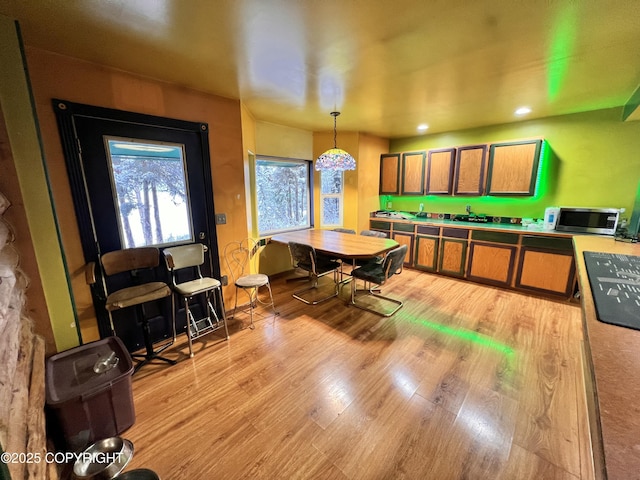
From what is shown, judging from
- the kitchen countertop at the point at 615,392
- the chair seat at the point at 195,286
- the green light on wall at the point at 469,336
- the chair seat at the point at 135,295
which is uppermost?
the kitchen countertop at the point at 615,392

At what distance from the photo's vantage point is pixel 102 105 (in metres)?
1.96

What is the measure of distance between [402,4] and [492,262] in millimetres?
3490

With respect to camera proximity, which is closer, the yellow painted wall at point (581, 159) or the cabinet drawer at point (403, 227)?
the yellow painted wall at point (581, 159)

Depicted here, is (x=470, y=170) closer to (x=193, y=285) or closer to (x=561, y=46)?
(x=561, y=46)

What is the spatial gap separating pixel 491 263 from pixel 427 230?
102 centimetres

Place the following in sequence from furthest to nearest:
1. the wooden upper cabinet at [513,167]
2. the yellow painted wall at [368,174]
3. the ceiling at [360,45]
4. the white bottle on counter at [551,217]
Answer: the yellow painted wall at [368,174] → the wooden upper cabinet at [513,167] → the white bottle on counter at [551,217] → the ceiling at [360,45]

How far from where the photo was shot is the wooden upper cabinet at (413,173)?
4.50 meters

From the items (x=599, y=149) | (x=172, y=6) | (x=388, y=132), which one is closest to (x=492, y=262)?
(x=599, y=149)

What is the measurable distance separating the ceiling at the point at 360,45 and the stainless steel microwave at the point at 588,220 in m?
1.23

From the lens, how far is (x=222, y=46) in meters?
1.69

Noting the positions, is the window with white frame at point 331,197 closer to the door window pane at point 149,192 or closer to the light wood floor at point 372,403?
the light wood floor at point 372,403

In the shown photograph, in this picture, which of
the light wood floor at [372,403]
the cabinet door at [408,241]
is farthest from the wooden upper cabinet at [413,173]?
the light wood floor at [372,403]

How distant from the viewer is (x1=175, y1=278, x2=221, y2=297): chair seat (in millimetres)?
2209

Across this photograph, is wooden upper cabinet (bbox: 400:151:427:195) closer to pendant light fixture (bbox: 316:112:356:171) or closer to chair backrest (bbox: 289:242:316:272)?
pendant light fixture (bbox: 316:112:356:171)
